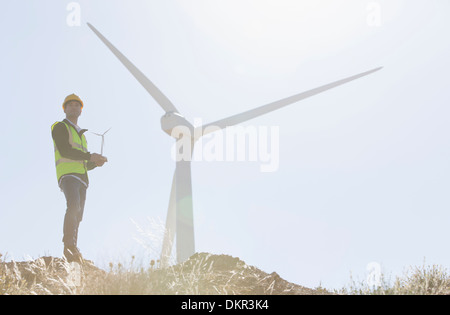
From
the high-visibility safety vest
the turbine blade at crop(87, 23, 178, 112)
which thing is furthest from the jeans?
the turbine blade at crop(87, 23, 178, 112)

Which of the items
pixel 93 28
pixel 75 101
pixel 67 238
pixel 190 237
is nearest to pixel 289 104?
pixel 190 237

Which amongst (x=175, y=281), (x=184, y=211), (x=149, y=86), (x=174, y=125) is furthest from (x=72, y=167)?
(x=149, y=86)

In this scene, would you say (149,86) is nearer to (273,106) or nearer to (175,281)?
(273,106)

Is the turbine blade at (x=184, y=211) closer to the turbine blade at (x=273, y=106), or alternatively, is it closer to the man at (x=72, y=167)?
the turbine blade at (x=273, y=106)

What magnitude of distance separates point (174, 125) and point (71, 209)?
441 inches

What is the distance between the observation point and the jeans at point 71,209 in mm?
8188

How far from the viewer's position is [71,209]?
8289 mm

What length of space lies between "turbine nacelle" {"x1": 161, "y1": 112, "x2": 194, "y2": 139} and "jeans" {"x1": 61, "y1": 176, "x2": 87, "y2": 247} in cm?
1078

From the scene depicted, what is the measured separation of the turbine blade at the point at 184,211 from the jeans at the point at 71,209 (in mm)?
8700

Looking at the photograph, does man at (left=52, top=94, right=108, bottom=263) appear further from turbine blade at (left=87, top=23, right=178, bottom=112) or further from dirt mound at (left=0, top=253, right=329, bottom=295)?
turbine blade at (left=87, top=23, right=178, bottom=112)

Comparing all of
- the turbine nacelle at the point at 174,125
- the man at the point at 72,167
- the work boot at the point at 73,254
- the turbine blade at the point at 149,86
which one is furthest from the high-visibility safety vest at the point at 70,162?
the turbine blade at the point at 149,86

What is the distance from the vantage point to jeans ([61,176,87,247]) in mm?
8188
